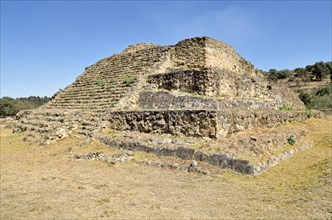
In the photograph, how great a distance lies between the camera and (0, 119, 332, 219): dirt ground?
5121 mm

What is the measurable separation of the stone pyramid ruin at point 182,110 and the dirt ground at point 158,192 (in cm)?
74

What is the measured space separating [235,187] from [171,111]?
4.00 m

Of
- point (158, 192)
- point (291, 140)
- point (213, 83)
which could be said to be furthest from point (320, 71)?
point (158, 192)

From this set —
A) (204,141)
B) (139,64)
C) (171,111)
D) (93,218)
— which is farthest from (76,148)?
(139,64)

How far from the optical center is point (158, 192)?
20.4 feet

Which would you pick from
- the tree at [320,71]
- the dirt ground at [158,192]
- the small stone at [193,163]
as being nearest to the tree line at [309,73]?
the tree at [320,71]

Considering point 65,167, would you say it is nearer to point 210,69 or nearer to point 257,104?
point 210,69

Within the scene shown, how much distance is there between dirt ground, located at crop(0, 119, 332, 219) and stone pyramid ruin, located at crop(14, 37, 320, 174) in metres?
0.74

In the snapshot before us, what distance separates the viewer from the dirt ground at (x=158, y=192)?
5121 millimetres

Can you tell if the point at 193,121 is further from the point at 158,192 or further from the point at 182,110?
the point at 158,192

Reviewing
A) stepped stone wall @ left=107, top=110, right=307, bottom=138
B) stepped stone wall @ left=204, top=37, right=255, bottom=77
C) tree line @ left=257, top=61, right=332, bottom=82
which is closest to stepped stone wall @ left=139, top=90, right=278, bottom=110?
stepped stone wall @ left=107, top=110, right=307, bottom=138

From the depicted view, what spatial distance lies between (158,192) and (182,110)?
147 inches

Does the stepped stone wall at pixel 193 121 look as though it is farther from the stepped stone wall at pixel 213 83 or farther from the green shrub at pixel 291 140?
the stepped stone wall at pixel 213 83

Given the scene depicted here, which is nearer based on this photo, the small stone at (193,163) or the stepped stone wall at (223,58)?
the small stone at (193,163)
